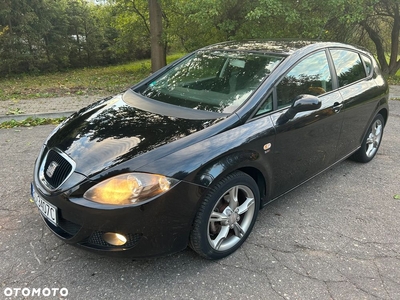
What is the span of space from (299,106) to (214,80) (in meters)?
0.87

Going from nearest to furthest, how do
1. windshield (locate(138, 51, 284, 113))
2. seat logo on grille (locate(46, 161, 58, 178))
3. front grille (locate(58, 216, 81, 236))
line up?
1. front grille (locate(58, 216, 81, 236))
2. seat logo on grille (locate(46, 161, 58, 178))
3. windshield (locate(138, 51, 284, 113))

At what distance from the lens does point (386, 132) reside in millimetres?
5918

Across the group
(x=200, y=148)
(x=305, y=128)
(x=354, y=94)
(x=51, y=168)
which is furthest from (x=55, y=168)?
(x=354, y=94)

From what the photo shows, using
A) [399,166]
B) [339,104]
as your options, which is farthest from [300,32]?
[339,104]

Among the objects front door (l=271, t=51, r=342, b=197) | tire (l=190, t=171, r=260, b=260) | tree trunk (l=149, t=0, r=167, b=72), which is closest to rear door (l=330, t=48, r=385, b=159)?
front door (l=271, t=51, r=342, b=197)

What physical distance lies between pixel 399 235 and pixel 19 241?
10.8 feet

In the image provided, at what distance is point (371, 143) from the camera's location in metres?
4.49

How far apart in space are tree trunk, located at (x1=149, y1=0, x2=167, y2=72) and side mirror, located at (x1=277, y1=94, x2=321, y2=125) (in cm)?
1031

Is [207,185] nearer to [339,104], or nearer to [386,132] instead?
[339,104]

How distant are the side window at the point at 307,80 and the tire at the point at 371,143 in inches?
51.0

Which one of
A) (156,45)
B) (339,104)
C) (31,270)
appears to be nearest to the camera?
(31,270)

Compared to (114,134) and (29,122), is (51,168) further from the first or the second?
(29,122)

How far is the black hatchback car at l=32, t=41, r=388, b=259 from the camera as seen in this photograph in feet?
7.24

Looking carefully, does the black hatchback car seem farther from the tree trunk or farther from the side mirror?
the tree trunk
